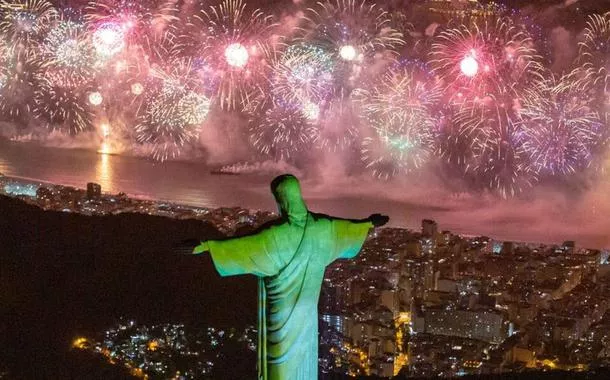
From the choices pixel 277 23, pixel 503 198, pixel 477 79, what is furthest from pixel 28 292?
pixel 503 198

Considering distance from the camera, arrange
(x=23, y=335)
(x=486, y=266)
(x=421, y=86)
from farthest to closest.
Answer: (x=421, y=86), (x=486, y=266), (x=23, y=335)

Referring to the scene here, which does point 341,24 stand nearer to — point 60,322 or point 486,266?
point 486,266

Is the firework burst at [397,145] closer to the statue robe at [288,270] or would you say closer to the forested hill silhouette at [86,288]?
the forested hill silhouette at [86,288]

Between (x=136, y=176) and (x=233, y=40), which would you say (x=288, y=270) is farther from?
(x=136, y=176)

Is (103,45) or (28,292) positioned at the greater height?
(103,45)

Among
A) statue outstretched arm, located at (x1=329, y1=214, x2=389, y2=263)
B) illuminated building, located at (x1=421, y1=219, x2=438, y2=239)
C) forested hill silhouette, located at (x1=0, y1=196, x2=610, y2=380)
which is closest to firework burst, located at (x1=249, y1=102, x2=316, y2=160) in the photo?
illuminated building, located at (x1=421, y1=219, x2=438, y2=239)

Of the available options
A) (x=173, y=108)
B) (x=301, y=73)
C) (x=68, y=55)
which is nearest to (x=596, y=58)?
(x=301, y=73)
